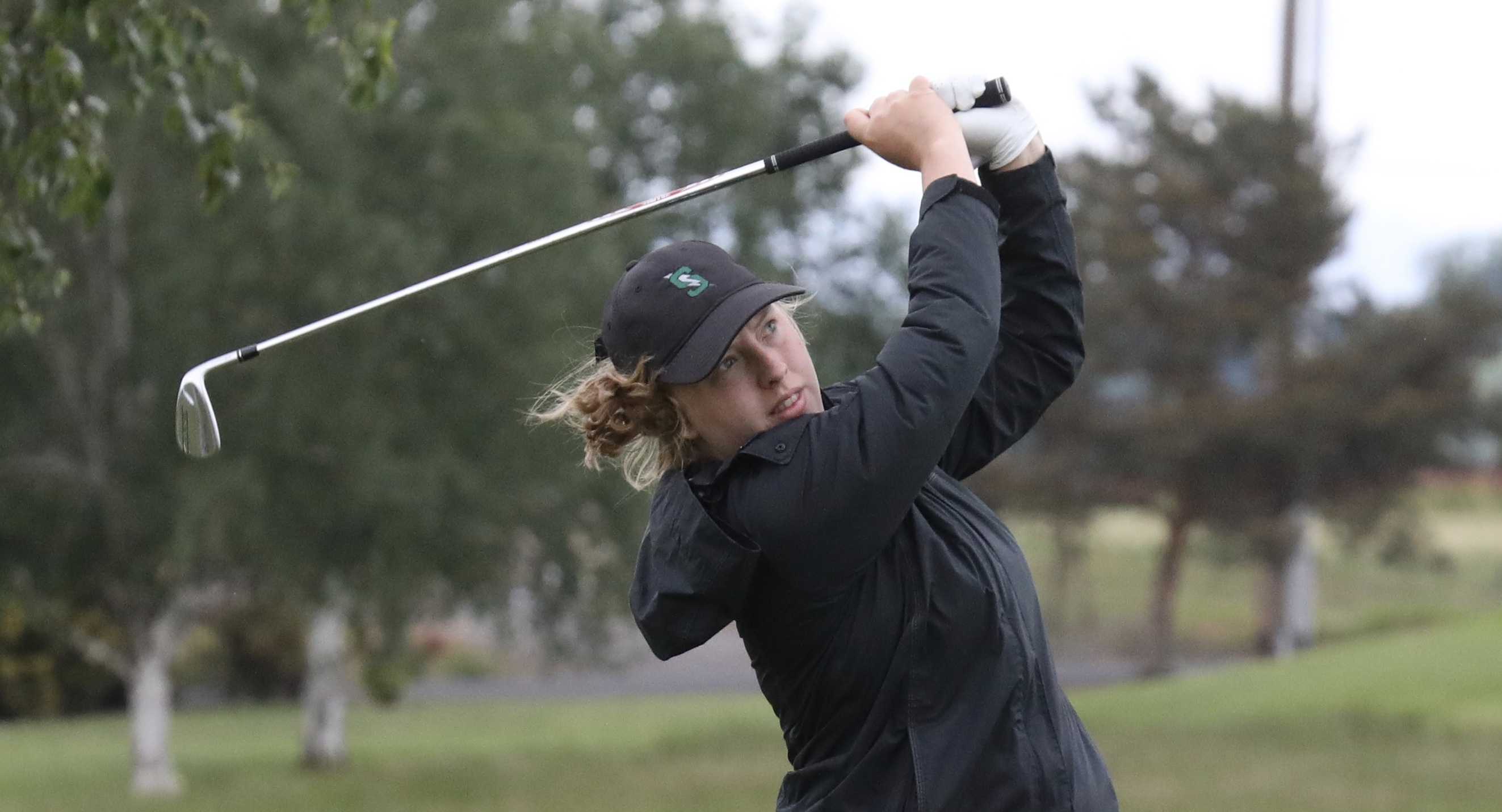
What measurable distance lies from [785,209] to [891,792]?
1867 centimetres

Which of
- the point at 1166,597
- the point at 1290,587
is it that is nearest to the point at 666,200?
the point at 1166,597

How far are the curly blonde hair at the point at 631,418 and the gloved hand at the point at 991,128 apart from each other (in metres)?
0.34

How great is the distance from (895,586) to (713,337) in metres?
0.41

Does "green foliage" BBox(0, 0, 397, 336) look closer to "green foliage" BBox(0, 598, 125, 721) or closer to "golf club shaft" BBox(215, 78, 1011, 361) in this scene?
"golf club shaft" BBox(215, 78, 1011, 361)

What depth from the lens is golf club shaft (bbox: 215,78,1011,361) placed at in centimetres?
268

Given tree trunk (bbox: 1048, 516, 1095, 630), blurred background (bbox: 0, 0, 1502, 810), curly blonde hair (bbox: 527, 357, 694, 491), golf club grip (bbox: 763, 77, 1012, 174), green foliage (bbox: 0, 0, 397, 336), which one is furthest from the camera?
tree trunk (bbox: 1048, 516, 1095, 630)

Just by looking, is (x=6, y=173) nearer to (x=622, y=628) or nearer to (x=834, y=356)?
(x=834, y=356)

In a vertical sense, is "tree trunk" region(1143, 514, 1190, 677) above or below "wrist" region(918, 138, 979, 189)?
below

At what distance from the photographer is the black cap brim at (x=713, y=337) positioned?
239 cm

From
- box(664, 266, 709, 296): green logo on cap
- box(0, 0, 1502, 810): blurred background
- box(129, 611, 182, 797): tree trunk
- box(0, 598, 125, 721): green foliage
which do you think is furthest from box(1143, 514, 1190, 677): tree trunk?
box(664, 266, 709, 296): green logo on cap

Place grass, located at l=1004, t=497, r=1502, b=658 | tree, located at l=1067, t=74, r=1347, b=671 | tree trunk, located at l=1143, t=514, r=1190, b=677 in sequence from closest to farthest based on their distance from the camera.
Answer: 1. tree, located at l=1067, t=74, r=1347, b=671
2. tree trunk, located at l=1143, t=514, r=1190, b=677
3. grass, located at l=1004, t=497, r=1502, b=658

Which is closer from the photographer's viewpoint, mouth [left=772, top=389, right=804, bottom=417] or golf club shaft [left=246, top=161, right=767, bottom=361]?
mouth [left=772, top=389, right=804, bottom=417]

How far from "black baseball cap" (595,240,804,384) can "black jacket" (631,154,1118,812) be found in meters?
0.14

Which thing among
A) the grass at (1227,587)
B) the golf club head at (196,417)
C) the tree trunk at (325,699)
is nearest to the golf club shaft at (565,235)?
the golf club head at (196,417)
